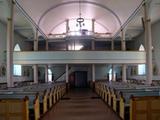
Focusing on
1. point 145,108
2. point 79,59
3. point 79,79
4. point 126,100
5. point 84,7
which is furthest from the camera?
point 79,79

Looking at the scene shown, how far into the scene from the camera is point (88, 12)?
29.9m

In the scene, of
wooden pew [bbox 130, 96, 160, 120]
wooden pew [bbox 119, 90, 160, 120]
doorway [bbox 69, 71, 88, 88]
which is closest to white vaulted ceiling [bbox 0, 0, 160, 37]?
doorway [bbox 69, 71, 88, 88]

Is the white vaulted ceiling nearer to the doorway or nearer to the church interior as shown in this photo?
the church interior

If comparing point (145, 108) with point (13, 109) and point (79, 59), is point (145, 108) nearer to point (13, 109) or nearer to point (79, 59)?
point (13, 109)

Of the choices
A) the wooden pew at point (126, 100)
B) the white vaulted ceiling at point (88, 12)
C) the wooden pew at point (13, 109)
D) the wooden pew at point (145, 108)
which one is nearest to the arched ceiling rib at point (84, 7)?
the white vaulted ceiling at point (88, 12)

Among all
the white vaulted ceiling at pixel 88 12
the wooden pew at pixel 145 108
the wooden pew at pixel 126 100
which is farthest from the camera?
the white vaulted ceiling at pixel 88 12

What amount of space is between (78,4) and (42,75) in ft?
49.5

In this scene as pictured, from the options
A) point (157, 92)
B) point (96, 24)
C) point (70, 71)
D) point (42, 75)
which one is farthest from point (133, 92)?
point (42, 75)

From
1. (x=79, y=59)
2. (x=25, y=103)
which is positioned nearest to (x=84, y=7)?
(x=79, y=59)

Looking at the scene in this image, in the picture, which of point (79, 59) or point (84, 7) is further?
point (84, 7)

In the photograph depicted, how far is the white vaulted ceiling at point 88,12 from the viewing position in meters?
22.6

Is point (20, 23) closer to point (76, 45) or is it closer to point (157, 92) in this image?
point (76, 45)

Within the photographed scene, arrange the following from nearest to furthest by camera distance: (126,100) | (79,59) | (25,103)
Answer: (25,103) → (126,100) → (79,59)

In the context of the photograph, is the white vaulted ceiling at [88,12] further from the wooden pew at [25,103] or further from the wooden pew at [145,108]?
the wooden pew at [145,108]
